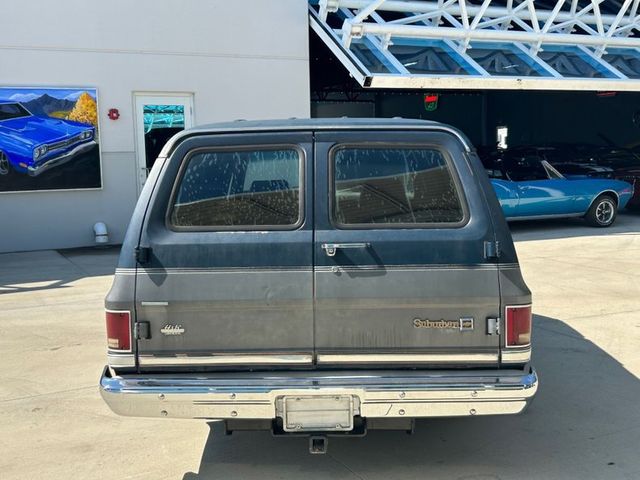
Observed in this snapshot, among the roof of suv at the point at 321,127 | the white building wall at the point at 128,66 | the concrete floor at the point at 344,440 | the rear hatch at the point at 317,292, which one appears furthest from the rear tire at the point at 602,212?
the rear hatch at the point at 317,292

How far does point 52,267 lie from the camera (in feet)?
32.6

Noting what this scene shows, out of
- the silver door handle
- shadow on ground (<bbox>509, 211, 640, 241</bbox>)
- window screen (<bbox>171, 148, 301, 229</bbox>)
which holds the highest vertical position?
window screen (<bbox>171, 148, 301, 229</bbox>)

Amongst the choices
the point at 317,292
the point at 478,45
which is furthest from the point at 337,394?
the point at 478,45

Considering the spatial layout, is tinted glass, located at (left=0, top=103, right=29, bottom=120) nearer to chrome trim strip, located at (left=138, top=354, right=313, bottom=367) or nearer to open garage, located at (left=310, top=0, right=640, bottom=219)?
open garage, located at (left=310, top=0, right=640, bottom=219)

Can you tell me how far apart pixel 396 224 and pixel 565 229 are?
1111 cm

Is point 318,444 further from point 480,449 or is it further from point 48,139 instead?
point 48,139

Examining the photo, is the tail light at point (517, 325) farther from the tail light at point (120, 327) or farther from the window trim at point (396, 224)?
the tail light at point (120, 327)

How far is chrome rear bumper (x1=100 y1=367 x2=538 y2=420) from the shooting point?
3.08 meters

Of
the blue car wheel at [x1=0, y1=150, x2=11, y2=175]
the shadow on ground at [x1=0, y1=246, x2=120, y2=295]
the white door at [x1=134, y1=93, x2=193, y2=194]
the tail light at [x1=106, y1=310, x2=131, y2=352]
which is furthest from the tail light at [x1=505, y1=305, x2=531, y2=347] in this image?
the blue car wheel at [x1=0, y1=150, x2=11, y2=175]

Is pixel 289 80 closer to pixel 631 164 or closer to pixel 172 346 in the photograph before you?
pixel 631 164

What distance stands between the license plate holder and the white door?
959cm

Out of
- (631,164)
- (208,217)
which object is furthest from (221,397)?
(631,164)

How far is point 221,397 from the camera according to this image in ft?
10.1

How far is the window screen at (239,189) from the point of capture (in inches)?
131
